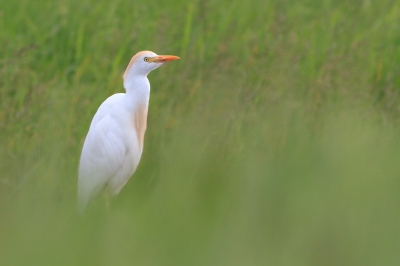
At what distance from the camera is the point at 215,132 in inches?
113

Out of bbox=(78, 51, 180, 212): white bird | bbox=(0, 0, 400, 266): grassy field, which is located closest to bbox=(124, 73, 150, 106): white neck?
bbox=(78, 51, 180, 212): white bird

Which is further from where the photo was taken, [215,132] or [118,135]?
[118,135]

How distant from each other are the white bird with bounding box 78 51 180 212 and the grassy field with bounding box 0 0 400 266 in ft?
0.27

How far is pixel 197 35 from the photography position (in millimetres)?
5043

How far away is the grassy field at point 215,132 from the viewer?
1.87 m

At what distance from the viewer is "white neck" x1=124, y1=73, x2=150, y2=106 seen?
3.67 meters

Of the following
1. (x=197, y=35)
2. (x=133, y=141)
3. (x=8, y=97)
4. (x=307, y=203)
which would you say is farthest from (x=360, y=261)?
(x=197, y=35)

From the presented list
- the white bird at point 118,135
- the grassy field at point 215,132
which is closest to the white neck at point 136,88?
the white bird at point 118,135

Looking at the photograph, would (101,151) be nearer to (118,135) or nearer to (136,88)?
(118,135)

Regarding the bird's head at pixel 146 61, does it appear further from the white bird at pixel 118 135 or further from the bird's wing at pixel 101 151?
the bird's wing at pixel 101 151

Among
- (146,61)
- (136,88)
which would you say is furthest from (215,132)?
(136,88)

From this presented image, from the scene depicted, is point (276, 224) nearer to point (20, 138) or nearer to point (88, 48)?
point (20, 138)

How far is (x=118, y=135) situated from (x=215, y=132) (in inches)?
37.1

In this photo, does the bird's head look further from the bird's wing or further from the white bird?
the bird's wing
